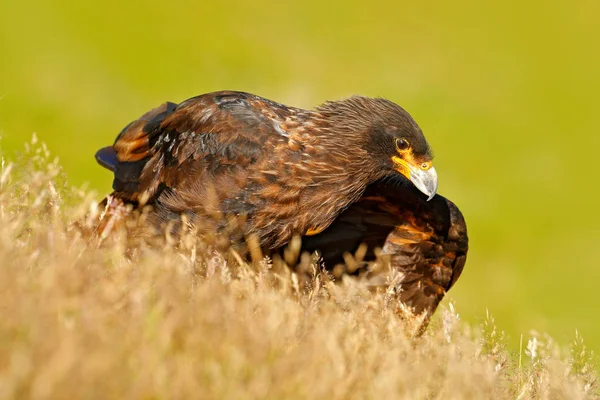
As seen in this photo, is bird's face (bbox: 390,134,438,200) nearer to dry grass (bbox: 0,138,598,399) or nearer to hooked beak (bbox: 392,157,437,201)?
hooked beak (bbox: 392,157,437,201)

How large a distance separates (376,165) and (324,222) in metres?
0.56

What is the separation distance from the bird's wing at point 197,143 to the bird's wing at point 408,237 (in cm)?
98

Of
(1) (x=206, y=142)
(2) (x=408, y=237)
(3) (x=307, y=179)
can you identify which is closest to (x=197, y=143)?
(1) (x=206, y=142)

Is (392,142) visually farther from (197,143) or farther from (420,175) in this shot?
(197,143)

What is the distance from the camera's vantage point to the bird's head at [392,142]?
6477mm

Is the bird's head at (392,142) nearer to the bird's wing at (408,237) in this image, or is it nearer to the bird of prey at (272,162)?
the bird of prey at (272,162)

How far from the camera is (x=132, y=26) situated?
1956cm

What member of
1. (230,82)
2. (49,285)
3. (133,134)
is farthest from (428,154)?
(230,82)

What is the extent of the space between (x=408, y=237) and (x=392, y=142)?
862 millimetres

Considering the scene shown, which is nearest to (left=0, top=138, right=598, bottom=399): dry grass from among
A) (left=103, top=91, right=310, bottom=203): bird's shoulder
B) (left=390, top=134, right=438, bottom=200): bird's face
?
(left=103, top=91, right=310, bottom=203): bird's shoulder

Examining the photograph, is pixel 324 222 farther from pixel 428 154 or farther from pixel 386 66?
pixel 386 66

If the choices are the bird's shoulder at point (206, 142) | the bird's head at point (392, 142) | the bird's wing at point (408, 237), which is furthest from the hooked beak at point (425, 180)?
the bird's shoulder at point (206, 142)

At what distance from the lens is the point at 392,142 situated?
21.4 feet

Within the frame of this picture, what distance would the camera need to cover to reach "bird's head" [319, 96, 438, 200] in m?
6.48
